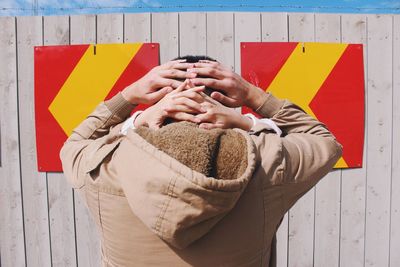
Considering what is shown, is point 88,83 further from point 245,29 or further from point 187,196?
point 187,196

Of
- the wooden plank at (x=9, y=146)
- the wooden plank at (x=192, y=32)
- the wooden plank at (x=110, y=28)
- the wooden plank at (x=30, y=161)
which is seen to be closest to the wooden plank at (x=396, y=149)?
the wooden plank at (x=192, y=32)

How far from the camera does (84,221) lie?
200 cm

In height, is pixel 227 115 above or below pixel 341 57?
below

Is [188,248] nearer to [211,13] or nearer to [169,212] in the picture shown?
[169,212]

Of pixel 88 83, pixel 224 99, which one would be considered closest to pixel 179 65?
pixel 224 99

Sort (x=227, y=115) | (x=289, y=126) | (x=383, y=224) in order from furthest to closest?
(x=383, y=224) < (x=289, y=126) < (x=227, y=115)

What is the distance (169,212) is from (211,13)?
1682 mm

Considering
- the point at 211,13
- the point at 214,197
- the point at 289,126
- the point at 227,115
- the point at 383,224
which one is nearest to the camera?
the point at 214,197

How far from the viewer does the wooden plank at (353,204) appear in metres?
1.99

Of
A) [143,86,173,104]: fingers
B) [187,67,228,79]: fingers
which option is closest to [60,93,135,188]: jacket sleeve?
[143,86,173,104]: fingers

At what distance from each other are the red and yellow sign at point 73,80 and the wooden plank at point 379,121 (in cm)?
144

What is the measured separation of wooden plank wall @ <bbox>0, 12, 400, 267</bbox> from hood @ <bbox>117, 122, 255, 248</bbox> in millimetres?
1472

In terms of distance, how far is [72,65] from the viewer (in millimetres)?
1944

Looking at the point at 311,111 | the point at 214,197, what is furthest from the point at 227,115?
the point at 311,111
